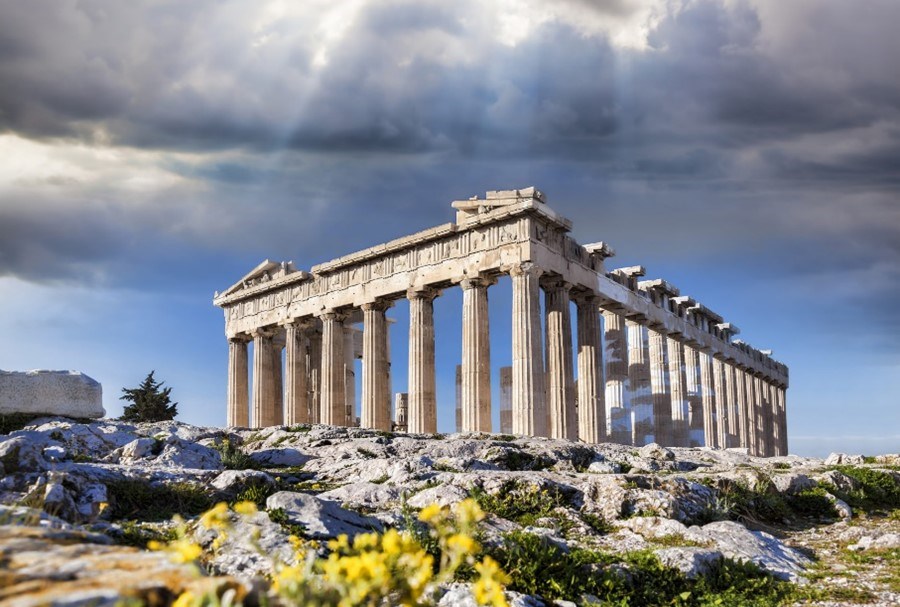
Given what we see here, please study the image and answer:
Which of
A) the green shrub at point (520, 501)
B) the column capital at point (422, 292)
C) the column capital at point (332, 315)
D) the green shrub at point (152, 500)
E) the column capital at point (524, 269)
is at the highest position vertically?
the column capital at point (524, 269)

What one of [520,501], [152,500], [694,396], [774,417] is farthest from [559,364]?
[774,417]

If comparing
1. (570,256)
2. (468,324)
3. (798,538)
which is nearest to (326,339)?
(468,324)

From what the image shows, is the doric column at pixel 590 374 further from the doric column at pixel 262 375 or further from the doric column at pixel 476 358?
the doric column at pixel 262 375

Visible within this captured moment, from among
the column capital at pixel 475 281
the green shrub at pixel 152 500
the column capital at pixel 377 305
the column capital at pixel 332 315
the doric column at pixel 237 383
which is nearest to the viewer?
the green shrub at pixel 152 500

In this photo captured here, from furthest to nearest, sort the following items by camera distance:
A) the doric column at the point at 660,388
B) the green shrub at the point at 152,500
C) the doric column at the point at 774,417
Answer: the doric column at the point at 774,417 < the doric column at the point at 660,388 < the green shrub at the point at 152,500

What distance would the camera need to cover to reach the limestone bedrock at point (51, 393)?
21594 mm

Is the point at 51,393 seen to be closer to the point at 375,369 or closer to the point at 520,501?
the point at 375,369

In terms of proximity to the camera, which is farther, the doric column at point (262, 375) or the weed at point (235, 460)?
the doric column at point (262, 375)

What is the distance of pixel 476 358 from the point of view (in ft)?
101

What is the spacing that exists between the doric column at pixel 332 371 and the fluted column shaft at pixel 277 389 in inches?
227

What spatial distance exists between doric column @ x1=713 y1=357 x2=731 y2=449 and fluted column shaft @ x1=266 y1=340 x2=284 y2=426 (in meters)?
24.1

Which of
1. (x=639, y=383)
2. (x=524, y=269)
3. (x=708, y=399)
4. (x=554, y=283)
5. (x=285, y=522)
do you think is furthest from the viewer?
(x=708, y=399)

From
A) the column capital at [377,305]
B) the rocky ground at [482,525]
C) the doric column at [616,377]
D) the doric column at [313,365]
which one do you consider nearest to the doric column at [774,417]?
the doric column at [616,377]

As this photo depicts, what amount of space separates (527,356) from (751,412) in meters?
28.2
